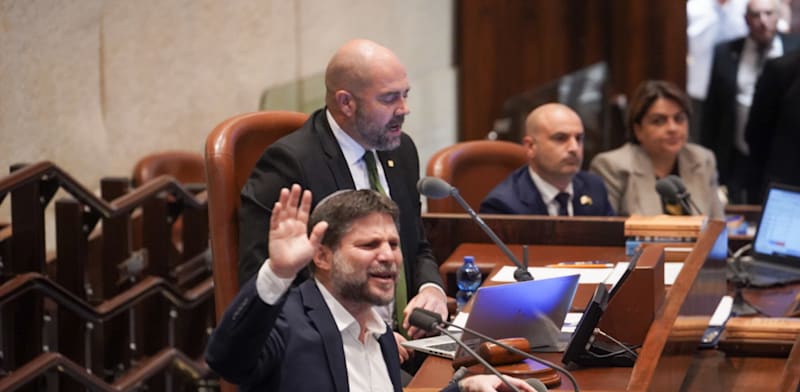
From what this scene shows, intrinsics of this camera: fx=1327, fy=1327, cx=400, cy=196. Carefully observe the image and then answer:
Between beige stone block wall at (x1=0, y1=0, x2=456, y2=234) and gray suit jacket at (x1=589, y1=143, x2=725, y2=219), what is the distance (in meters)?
2.04

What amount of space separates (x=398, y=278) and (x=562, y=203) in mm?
1222

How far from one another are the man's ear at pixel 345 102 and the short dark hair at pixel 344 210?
2.94 ft

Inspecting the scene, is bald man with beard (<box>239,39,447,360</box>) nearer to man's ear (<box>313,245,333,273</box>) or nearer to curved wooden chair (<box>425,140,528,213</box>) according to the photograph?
man's ear (<box>313,245,333,273</box>)

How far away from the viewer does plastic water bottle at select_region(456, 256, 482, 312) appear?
371cm

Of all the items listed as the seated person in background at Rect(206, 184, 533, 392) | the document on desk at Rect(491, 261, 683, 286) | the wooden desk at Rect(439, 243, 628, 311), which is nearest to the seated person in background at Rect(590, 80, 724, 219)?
the wooden desk at Rect(439, 243, 628, 311)

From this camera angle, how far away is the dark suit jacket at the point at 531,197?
14.8 feet

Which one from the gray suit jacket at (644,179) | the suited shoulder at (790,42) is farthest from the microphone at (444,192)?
the suited shoulder at (790,42)

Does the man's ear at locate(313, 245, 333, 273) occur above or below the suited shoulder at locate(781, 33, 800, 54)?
above

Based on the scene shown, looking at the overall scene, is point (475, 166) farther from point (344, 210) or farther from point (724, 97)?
point (724, 97)

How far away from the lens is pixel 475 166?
5031 millimetres

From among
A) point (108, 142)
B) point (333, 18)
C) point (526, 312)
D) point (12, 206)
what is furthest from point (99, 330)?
point (333, 18)

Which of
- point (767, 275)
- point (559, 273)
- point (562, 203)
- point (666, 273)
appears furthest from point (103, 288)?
point (767, 275)

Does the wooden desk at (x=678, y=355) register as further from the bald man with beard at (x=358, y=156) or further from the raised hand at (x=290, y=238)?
the raised hand at (x=290, y=238)

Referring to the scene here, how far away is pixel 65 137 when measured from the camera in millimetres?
5176
